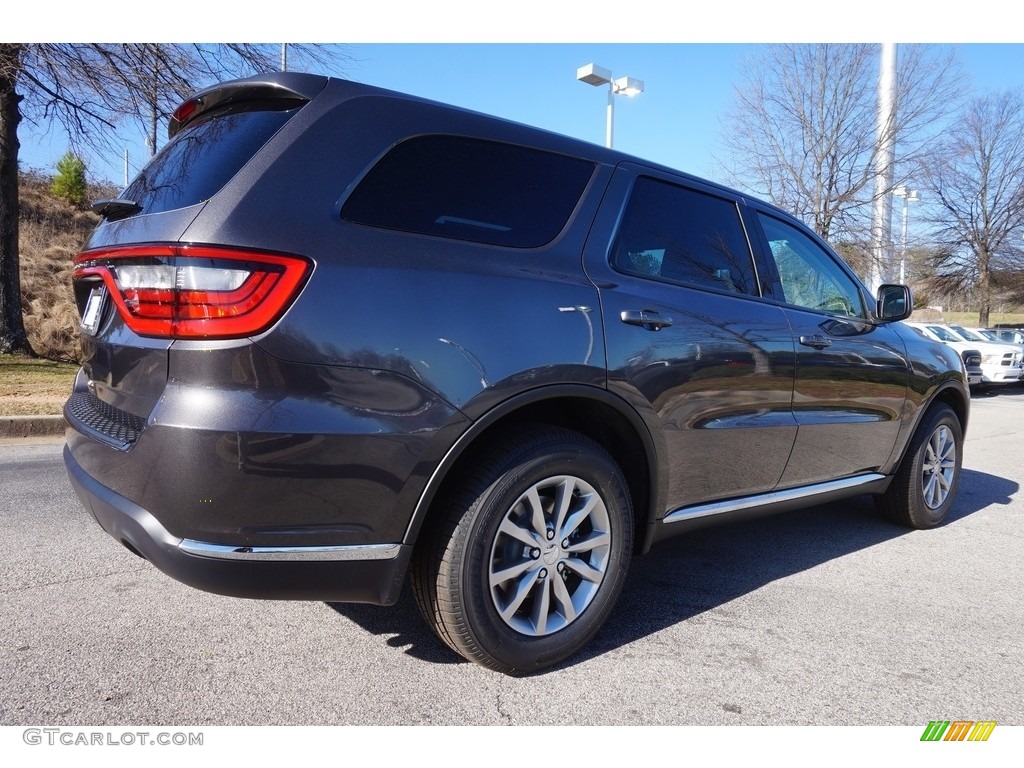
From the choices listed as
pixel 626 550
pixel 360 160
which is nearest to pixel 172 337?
pixel 360 160

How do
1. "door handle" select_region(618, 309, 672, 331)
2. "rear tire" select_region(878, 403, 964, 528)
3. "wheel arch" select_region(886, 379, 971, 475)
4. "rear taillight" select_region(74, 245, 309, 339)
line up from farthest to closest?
"rear tire" select_region(878, 403, 964, 528), "wheel arch" select_region(886, 379, 971, 475), "door handle" select_region(618, 309, 672, 331), "rear taillight" select_region(74, 245, 309, 339)

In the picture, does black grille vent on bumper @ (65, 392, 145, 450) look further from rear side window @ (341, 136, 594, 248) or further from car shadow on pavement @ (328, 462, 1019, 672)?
car shadow on pavement @ (328, 462, 1019, 672)

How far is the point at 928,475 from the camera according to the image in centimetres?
455

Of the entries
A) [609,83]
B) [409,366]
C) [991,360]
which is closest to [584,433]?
[409,366]

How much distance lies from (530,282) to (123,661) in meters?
1.85

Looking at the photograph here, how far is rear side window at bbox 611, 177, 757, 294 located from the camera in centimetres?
291

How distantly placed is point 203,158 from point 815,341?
107 inches

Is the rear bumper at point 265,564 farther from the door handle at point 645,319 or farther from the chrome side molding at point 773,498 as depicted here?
the chrome side molding at point 773,498

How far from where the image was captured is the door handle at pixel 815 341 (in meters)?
3.48

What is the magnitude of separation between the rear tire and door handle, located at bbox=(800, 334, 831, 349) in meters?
1.24

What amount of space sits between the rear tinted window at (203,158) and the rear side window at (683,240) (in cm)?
129

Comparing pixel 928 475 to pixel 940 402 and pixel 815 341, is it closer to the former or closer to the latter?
pixel 940 402

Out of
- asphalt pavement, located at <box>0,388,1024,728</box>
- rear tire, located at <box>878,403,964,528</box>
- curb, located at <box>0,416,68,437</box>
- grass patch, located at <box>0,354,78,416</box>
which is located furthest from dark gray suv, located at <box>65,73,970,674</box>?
grass patch, located at <box>0,354,78,416</box>

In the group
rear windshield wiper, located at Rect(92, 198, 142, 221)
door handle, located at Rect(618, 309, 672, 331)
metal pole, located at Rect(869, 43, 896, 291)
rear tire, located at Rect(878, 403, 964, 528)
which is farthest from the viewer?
metal pole, located at Rect(869, 43, 896, 291)
